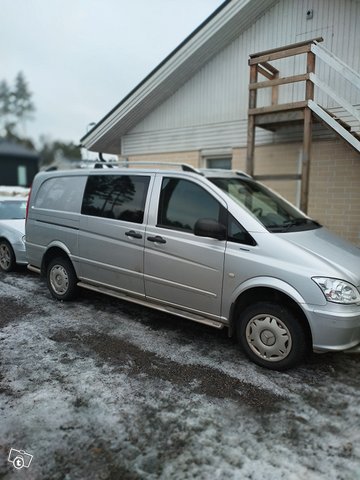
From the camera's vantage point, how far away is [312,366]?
3582mm

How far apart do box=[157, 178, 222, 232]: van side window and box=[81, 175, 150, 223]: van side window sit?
28 centimetres

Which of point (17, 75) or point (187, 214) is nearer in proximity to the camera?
point (187, 214)

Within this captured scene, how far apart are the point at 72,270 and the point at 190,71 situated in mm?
5783

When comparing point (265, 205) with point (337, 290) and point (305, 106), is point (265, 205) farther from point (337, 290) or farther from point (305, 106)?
point (305, 106)

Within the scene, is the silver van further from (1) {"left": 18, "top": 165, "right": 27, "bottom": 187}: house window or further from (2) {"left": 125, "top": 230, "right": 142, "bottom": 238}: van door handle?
(1) {"left": 18, "top": 165, "right": 27, "bottom": 187}: house window

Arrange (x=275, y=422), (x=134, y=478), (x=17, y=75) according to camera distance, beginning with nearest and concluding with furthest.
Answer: (x=134, y=478), (x=275, y=422), (x=17, y=75)

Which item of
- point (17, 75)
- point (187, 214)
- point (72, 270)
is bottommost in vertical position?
point (72, 270)

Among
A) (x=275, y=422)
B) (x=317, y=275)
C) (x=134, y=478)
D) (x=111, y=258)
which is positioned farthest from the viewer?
(x=111, y=258)

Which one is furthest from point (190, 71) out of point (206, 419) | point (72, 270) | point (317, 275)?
point (206, 419)

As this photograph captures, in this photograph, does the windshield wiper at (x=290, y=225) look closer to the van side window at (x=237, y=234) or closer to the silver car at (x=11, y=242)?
A: the van side window at (x=237, y=234)

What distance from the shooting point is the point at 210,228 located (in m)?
3.62

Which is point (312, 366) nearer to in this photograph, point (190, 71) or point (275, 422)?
point (275, 422)

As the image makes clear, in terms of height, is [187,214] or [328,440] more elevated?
[187,214]

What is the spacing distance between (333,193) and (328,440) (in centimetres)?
552
